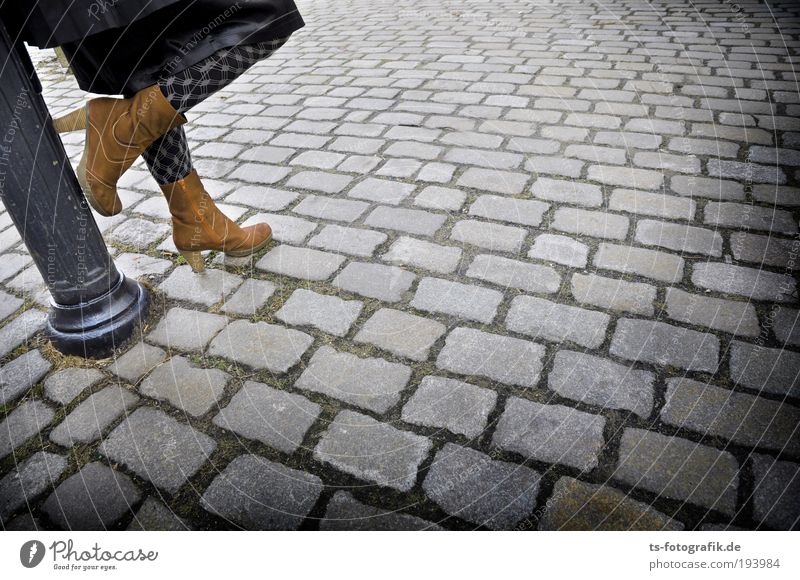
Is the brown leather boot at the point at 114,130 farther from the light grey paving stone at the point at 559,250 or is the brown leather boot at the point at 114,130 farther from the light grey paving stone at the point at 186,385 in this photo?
the light grey paving stone at the point at 559,250

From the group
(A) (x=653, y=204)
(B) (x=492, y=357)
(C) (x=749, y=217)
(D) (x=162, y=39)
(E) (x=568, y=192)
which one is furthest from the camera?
(E) (x=568, y=192)

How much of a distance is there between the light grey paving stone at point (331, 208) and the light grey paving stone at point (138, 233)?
70cm

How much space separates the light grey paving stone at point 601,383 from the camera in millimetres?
1673

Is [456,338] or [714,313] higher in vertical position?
[456,338]

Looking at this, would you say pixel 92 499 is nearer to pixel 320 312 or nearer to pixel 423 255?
pixel 320 312

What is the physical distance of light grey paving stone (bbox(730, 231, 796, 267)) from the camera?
7.12 feet

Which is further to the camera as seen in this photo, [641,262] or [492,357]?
[641,262]

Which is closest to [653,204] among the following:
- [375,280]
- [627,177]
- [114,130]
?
[627,177]

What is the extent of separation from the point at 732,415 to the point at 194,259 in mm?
2133

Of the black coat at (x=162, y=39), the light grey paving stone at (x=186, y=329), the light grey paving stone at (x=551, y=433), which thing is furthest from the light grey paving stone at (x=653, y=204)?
the light grey paving stone at (x=186, y=329)

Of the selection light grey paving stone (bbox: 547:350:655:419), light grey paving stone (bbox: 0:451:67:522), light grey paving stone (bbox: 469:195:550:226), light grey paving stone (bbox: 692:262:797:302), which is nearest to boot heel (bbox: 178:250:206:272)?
light grey paving stone (bbox: 0:451:67:522)

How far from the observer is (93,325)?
1979 millimetres
